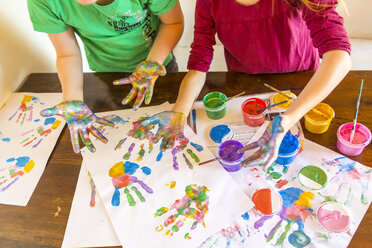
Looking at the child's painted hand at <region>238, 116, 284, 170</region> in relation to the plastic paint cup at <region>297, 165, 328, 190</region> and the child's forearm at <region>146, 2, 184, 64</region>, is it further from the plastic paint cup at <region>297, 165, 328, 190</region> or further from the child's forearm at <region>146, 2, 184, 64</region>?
the child's forearm at <region>146, 2, 184, 64</region>

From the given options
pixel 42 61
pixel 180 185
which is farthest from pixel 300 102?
pixel 42 61

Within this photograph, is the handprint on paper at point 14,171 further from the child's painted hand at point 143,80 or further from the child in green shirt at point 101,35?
the child's painted hand at point 143,80

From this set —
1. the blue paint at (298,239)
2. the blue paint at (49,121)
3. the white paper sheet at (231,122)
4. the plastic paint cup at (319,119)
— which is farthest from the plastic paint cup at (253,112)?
the blue paint at (49,121)

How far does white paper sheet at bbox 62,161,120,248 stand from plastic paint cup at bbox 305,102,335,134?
66 centimetres

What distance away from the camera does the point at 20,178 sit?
93 centimetres

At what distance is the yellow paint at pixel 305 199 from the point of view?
743 mm

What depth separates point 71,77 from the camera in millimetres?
1081

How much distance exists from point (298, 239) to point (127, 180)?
0.51m

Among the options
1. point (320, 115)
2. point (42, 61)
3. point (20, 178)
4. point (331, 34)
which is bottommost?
point (20, 178)

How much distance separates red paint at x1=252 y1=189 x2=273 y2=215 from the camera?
2.46ft

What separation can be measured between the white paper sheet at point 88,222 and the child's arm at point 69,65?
1.17ft

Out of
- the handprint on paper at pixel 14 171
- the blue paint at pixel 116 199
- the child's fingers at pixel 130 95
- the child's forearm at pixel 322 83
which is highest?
the child's forearm at pixel 322 83

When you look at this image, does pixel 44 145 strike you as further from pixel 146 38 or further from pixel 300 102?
pixel 300 102

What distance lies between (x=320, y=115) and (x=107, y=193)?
2.34 feet
